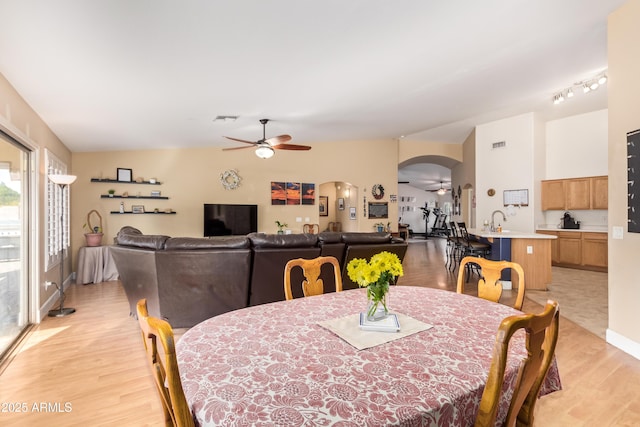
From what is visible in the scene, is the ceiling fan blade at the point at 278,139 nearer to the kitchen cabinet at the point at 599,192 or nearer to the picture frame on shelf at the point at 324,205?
the picture frame on shelf at the point at 324,205

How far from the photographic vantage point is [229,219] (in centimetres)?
675

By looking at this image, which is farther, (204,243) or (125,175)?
(125,175)

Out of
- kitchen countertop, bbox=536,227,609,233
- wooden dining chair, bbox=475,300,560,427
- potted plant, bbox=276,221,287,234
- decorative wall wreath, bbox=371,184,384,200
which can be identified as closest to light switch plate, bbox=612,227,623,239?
wooden dining chair, bbox=475,300,560,427

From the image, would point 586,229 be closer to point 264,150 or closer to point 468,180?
point 468,180

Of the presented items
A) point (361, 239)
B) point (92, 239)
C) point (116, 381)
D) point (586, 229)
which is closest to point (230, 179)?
point (92, 239)

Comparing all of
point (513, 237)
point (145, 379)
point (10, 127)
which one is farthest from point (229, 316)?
point (513, 237)

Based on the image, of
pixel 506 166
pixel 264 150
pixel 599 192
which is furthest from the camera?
pixel 506 166

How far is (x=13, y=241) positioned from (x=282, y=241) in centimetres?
278

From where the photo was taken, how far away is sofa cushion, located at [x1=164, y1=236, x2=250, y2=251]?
308 centimetres

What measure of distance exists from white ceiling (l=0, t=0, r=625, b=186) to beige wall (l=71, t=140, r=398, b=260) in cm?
86

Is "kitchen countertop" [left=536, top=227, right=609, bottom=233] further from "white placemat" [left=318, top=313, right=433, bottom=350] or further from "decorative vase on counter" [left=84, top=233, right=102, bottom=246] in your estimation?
"decorative vase on counter" [left=84, top=233, right=102, bottom=246]

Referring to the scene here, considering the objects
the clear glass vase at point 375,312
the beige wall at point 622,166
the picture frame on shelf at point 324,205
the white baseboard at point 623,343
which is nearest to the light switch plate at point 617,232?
the beige wall at point 622,166

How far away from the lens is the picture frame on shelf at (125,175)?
6016 millimetres

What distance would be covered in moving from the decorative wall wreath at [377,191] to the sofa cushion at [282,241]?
5181mm
